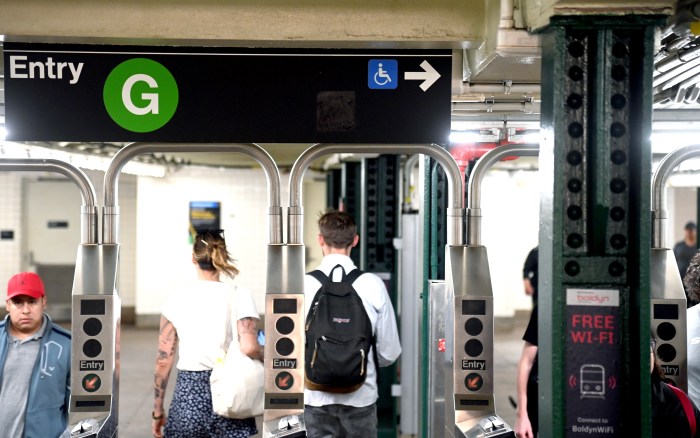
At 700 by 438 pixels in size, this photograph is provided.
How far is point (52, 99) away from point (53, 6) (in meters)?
0.34

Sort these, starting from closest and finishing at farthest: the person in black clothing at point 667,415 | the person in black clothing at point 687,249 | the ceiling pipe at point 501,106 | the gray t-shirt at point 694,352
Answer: the person in black clothing at point 667,415
the gray t-shirt at point 694,352
the ceiling pipe at point 501,106
the person in black clothing at point 687,249

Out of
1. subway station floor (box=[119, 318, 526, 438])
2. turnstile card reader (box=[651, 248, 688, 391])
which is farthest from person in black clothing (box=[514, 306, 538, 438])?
subway station floor (box=[119, 318, 526, 438])

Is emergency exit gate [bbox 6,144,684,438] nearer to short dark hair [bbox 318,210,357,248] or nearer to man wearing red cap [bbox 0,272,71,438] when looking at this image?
man wearing red cap [bbox 0,272,71,438]

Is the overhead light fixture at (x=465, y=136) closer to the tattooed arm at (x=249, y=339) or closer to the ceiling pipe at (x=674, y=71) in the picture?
the ceiling pipe at (x=674, y=71)

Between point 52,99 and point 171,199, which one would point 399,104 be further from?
point 171,199

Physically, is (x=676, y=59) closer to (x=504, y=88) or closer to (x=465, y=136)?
(x=504, y=88)

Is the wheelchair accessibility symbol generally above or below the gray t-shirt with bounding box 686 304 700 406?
above

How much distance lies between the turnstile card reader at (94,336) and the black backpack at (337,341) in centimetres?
103

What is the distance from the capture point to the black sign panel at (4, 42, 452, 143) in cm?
294

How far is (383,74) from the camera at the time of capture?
296 centimetres

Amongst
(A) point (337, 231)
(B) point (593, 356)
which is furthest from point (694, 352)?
(A) point (337, 231)

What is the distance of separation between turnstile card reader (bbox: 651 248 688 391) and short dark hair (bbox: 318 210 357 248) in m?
1.38

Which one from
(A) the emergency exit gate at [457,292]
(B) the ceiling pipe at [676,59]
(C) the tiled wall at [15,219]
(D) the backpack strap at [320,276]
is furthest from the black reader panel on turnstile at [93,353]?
(C) the tiled wall at [15,219]

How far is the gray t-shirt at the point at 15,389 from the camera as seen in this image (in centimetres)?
340
